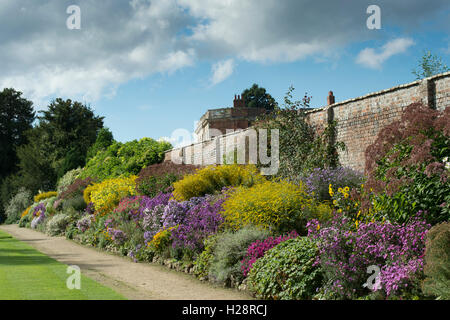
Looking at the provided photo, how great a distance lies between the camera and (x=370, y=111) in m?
11.4

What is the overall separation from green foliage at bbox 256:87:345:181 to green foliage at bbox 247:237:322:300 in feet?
14.4

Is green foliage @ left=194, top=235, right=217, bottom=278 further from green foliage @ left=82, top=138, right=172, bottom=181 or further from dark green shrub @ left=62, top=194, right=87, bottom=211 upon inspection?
green foliage @ left=82, top=138, right=172, bottom=181

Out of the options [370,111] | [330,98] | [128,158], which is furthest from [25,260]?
[330,98]

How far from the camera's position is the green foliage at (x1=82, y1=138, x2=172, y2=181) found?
2228 centimetres

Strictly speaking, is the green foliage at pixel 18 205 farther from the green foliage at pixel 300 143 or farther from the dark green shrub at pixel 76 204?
the green foliage at pixel 300 143

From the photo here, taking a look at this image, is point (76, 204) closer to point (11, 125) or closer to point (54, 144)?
point (54, 144)

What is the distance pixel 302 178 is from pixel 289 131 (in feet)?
8.61

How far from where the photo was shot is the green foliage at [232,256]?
8.07 metres

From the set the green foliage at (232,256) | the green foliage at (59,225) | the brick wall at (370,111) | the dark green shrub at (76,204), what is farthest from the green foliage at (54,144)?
the green foliage at (232,256)

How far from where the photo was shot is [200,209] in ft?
36.5

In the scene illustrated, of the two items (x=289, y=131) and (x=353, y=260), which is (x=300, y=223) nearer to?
(x=353, y=260)

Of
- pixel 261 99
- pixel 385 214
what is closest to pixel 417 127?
pixel 385 214

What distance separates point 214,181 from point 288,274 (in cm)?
654

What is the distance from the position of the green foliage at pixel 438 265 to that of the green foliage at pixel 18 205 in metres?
32.9
